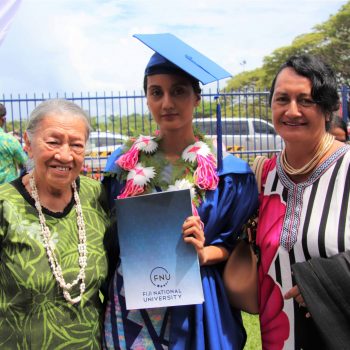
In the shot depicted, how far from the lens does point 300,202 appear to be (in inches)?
83.8

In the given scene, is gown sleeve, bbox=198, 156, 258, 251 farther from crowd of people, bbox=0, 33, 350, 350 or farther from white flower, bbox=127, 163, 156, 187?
white flower, bbox=127, 163, 156, 187

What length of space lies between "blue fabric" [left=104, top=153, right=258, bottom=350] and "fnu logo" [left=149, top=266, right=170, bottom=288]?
0.66ft

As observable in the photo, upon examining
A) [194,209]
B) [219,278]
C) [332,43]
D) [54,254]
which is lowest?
[219,278]

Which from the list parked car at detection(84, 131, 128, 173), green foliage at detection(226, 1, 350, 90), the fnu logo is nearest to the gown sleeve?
the fnu logo

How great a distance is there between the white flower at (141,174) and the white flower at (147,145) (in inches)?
4.5

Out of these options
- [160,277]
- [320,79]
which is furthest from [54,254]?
[320,79]

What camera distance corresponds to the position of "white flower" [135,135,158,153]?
2451 mm

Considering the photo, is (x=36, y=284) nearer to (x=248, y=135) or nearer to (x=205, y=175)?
(x=205, y=175)

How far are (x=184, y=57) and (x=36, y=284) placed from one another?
1.19m

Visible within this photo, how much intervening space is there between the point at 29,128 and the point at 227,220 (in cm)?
98

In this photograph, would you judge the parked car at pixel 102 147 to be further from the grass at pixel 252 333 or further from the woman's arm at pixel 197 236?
the woman's arm at pixel 197 236

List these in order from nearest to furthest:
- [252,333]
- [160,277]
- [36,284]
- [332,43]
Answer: [36,284], [160,277], [252,333], [332,43]

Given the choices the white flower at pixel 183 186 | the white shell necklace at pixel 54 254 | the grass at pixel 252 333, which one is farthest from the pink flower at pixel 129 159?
the grass at pixel 252 333

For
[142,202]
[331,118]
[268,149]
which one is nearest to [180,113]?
[142,202]
